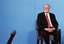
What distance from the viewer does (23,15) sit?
3.84 meters

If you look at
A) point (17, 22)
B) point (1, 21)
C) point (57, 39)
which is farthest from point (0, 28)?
point (57, 39)

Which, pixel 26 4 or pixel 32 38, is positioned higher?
pixel 26 4

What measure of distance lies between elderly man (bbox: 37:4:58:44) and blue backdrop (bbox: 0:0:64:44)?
0.50 m

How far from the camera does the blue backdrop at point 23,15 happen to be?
3.80 m

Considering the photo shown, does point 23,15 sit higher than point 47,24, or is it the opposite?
point 23,15

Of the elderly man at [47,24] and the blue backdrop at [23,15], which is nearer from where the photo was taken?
the elderly man at [47,24]

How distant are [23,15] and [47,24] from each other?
0.81 m

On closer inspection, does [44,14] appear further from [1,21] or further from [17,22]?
[1,21]

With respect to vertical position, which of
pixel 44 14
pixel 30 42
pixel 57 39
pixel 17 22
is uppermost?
pixel 44 14

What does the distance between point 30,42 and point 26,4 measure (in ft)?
3.28

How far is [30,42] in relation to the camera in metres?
3.91

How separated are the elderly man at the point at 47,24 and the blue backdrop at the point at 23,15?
1.63 ft

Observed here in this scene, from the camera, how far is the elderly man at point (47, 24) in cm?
314

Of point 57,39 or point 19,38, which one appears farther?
point 19,38
